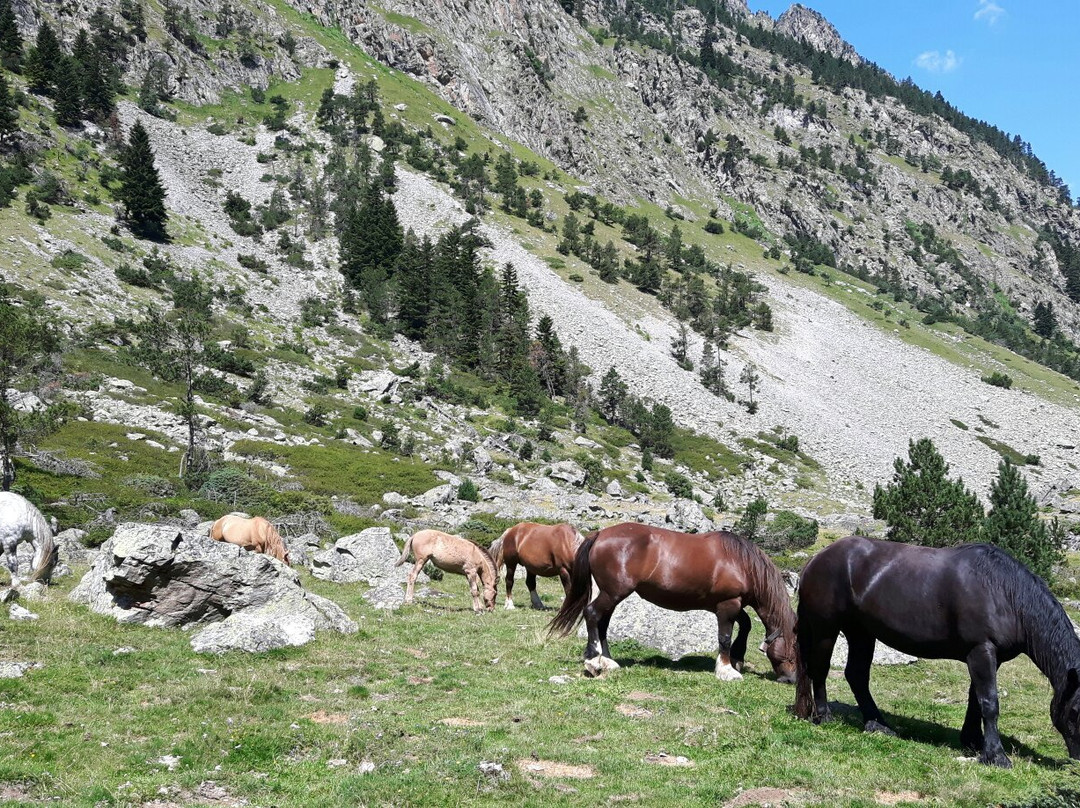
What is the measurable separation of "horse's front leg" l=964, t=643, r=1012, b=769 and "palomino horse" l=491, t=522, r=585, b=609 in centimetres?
1069

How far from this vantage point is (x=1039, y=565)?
1048 inches

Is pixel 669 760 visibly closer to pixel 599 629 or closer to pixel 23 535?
pixel 599 629

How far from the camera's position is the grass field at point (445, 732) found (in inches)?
248

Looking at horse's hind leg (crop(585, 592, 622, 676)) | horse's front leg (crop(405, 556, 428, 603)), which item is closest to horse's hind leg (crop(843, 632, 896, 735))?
horse's hind leg (crop(585, 592, 622, 676))

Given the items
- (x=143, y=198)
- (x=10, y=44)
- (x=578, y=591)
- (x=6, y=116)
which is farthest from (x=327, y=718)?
(x=10, y=44)

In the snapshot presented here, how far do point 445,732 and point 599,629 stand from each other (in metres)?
4.11

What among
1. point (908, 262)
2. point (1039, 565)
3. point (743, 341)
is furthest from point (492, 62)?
point (1039, 565)

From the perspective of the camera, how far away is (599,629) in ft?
37.5

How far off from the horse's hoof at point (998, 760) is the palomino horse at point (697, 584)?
150 inches

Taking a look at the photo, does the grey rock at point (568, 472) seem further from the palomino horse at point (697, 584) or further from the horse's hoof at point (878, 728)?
the horse's hoof at point (878, 728)

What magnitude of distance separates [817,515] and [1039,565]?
74.7 ft

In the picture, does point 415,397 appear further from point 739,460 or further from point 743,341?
point 743,341

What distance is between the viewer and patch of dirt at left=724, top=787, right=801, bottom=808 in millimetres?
6023

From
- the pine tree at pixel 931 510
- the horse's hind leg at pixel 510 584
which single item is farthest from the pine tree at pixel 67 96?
the pine tree at pixel 931 510
